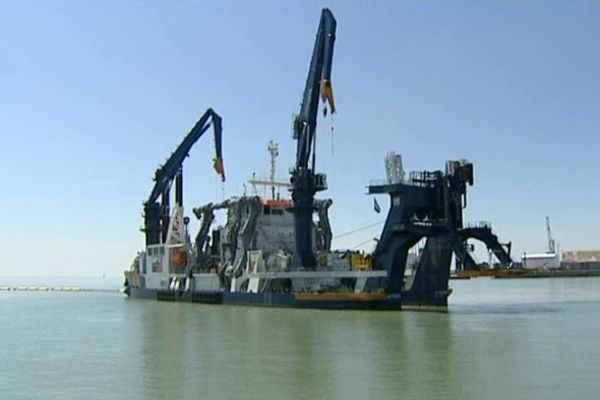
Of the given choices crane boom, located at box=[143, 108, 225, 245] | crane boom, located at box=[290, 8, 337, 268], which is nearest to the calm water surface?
crane boom, located at box=[290, 8, 337, 268]

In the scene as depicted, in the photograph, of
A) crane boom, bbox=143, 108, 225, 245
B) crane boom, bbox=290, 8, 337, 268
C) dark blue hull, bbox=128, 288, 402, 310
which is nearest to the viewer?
dark blue hull, bbox=128, 288, 402, 310

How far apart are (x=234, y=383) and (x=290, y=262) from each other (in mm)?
31104

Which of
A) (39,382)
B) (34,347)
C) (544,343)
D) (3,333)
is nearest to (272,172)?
(3,333)

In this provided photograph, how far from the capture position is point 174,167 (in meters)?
69.9

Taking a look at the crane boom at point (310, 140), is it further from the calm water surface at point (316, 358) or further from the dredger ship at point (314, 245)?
the calm water surface at point (316, 358)

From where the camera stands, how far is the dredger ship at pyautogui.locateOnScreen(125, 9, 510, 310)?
42.9m

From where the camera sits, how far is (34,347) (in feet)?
104

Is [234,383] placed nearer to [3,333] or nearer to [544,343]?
[544,343]

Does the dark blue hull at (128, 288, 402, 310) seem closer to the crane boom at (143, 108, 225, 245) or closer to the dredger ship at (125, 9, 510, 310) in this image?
the dredger ship at (125, 9, 510, 310)

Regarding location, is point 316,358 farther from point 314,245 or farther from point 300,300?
point 314,245

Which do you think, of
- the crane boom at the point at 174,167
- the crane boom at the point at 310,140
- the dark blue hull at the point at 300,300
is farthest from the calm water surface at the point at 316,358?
the crane boom at the point at 174,167

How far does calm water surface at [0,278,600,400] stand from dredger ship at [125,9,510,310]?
264cm

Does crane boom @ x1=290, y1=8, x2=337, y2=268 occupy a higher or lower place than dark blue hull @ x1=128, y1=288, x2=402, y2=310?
higher

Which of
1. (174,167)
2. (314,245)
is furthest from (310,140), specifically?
(174,167)
